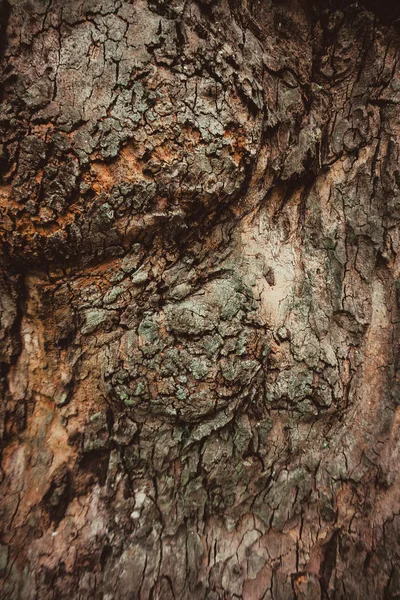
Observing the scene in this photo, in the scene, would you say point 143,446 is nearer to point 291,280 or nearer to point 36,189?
point 291,280

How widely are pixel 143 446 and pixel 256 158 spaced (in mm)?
1166

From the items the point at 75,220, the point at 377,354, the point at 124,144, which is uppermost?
the point at 124,144

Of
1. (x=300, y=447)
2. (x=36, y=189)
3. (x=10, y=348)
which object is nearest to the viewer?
(x=36, y=189)

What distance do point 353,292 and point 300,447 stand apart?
0.67m

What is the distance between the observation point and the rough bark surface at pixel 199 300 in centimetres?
109

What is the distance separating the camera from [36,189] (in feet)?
3.54

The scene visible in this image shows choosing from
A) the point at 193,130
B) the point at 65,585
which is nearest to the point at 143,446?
the point at 65,585

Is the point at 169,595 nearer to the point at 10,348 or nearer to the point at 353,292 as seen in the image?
the point at 10,348

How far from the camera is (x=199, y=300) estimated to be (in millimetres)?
1219

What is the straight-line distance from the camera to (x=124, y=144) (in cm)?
110

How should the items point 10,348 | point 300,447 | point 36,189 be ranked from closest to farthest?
point 36,189 < point 10,348 < point 300,447

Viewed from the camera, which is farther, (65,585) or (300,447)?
(300,447)

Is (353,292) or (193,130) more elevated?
(193,130)

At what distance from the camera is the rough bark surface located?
1095 millimetres
